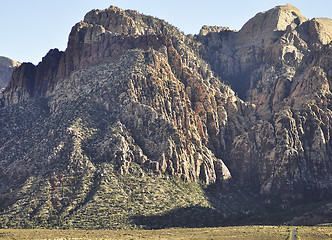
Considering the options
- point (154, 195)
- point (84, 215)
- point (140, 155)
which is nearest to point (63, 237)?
point (84, 215)

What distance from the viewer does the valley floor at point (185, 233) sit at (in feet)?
439

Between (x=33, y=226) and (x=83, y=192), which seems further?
(x=83, y=192)

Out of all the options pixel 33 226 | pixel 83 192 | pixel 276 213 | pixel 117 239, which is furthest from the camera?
pixel 276 213

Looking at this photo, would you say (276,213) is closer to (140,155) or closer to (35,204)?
(140,155)

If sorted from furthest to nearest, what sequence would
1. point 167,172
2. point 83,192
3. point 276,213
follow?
point 167,172 → point 276,213 → point 83,192

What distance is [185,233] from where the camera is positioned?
145m

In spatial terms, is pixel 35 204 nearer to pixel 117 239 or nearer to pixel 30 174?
pixel 30 174

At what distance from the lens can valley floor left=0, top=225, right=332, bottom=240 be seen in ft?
439

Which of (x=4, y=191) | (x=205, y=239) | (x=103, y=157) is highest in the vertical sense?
(x=103, y=157)

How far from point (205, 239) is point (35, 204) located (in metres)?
71.3

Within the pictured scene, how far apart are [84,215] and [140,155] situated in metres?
44.2

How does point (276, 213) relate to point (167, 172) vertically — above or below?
below

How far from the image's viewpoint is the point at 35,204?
6447 inches

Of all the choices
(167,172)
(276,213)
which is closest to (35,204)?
(167,172)
